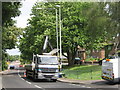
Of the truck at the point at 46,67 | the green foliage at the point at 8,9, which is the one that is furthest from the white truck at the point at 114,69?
the green foliage at the point at 8,9

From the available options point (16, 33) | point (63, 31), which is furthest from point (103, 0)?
point (16, 33)

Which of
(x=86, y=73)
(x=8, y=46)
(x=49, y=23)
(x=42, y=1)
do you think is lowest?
(x=86, y=73)

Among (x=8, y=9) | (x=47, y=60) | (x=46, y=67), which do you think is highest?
(x=8, y=9)

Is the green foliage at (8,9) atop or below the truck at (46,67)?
atop

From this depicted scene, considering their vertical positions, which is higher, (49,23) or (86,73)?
(49,23)

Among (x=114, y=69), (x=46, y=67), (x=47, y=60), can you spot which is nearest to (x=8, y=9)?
(x=114, y=69)

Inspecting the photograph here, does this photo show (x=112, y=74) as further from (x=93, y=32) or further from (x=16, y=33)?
(x=16, y=33)

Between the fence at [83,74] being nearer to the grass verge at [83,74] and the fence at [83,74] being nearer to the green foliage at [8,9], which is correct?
the grass verge at [83,74]

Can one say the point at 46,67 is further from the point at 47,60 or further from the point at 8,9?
the point at 8,9

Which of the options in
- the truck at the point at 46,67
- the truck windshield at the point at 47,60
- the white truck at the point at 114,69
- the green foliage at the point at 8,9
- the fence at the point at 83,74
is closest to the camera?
the green foliage at the point at 8,9

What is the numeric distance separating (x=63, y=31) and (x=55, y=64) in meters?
14.1

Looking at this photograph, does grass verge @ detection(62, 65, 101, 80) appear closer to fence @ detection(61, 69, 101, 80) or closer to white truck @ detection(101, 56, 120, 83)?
fence @ detection(61, 69, 101, 80)

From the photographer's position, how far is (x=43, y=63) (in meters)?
23.2

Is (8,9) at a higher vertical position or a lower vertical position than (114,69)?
higher
